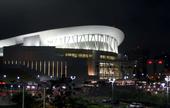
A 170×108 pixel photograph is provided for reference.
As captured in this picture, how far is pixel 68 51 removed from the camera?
72.8m

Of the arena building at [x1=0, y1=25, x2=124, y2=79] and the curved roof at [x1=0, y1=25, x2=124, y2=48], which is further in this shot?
the curved roof at [x1=0, y1=25, x2=124, y2=48]

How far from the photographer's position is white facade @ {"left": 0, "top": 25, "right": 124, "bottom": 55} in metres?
76.4

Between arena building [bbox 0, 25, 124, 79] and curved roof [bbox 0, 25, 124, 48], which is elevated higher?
curved roof [bbox 0, 25, 124, 48]

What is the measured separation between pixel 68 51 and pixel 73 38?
275 inches

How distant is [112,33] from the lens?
85375 millimetres

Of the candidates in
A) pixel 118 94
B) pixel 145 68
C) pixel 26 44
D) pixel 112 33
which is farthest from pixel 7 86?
pixel 145 68

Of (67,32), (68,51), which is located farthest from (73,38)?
(68,51)

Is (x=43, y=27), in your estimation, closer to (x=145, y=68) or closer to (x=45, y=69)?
(x=45, y=69)

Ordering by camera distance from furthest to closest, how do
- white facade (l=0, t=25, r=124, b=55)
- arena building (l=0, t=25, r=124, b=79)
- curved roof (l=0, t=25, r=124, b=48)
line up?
curved roof (l=0, t=25, r=124, b=48)
white facade (l=0, t=25, r=124, b=55)
arena building (l=0, t=25, r=124, b=79)

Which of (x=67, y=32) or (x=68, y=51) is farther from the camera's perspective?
(x=67, y=32)

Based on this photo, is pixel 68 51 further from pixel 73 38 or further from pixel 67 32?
pixel 73 38

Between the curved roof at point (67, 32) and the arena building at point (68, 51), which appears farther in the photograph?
the curved roof at point (67, 32)

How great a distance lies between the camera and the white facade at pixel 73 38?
76375mm

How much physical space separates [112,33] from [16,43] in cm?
2173
